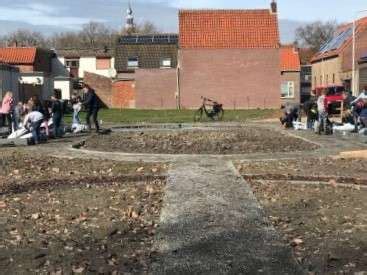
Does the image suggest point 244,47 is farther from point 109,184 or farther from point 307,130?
point 109,184

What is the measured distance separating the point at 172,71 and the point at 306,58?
5257cm

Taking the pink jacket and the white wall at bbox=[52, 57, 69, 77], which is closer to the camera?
the pink jacket

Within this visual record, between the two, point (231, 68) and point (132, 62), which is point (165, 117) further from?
point (132, 62)

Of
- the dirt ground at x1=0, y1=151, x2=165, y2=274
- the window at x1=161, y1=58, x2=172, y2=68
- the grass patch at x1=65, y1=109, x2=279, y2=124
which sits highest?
the window at x1=161, y1=58, x2=172, y2=68

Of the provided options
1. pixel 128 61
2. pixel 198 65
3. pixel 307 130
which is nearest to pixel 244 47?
pixel 198 65

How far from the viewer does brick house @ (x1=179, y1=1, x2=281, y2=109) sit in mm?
58906

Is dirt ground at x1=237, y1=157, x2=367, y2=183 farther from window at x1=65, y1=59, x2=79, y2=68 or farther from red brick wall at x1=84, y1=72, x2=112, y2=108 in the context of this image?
window at x1=65, y1=59, x2=79, y2=68

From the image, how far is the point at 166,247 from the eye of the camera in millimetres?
7129

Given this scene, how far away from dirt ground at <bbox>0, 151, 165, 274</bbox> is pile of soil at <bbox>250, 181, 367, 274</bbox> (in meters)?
1.51

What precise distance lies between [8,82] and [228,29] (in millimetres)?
26727

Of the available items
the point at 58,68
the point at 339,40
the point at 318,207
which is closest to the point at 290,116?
the point at 318,207

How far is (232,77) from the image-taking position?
59.1 metres

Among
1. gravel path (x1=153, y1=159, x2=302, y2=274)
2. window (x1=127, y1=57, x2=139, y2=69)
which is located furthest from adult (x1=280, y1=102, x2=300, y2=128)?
window (x1=127, y1=57, x2=139, y2=69)

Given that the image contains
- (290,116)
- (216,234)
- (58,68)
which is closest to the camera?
(216,234)
